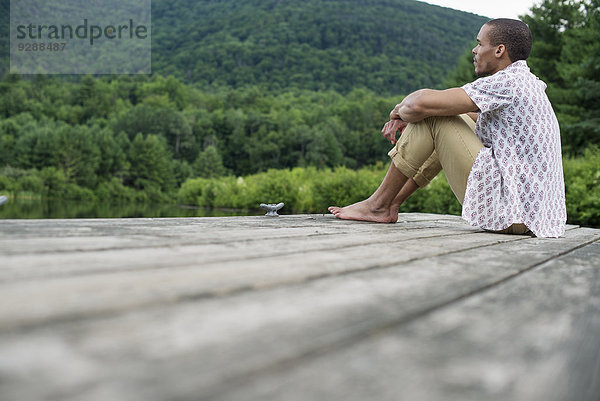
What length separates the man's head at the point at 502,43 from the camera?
5.98 feet

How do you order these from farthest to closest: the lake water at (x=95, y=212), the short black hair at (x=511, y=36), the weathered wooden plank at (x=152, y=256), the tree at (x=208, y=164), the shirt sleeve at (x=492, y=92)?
the tree at (x=208, y=164), the lake water at (x=95, y=212), the short black hair at (x=511, y=36), the shirt sleeve at (x=492, y=92), the weathered wooden plank at (x=152, y=256)

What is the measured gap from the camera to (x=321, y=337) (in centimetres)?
41

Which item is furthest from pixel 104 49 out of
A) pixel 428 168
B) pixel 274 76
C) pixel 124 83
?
pixel 428 168

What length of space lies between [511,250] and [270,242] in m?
0.60

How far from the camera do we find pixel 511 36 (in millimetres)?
1819

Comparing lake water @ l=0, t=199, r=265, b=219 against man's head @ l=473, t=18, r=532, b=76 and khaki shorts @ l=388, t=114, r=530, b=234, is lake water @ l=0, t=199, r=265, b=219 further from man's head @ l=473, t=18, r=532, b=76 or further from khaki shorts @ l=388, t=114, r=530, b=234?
man's head @ l=473, t=18, r=532, b=76

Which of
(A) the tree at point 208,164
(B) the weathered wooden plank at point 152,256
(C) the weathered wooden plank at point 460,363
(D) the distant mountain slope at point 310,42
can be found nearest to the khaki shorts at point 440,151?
(B) the weathered wooden plank at point 152,256

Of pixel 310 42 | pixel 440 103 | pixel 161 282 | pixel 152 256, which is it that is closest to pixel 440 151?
pixel 440 103

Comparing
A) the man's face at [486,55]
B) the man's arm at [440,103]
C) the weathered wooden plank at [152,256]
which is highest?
the man's face at [486,55]

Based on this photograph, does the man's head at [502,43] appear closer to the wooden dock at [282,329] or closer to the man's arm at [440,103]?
the man's arm at [440,103]

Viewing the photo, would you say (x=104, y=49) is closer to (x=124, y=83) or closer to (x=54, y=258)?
(x=124, y=83)

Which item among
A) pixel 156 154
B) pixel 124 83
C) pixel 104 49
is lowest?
pixel 156 154

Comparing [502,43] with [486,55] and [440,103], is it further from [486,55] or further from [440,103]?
[440,103]

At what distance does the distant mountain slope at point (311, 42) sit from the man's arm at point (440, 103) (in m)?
41.0
